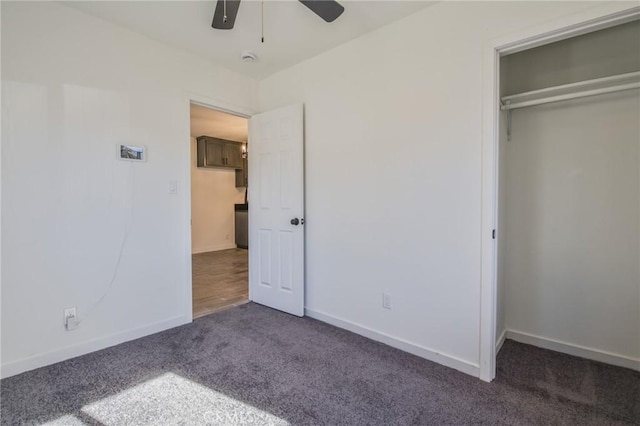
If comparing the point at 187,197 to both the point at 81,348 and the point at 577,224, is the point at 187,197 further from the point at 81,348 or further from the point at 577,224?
the point at 577,224

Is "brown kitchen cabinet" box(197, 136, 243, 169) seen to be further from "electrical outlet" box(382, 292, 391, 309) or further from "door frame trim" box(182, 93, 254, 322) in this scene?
"electrical outlet" box(382, 292, 391, 309)

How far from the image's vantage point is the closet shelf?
5.94 ft

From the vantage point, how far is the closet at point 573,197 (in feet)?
6.55

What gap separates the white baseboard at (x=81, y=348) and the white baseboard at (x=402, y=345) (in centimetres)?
130

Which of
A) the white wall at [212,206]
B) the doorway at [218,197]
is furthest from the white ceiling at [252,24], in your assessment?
the white wall at [212,206]

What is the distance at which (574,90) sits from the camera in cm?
208

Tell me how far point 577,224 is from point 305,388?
86.6 inches

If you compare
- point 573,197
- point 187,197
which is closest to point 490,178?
point 573,197

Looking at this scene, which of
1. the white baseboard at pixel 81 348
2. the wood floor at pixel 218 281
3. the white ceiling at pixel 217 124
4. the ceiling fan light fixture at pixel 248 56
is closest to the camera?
the white baseboard at pixel 81 348

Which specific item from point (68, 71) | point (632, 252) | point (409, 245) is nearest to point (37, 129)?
point (68, 71)

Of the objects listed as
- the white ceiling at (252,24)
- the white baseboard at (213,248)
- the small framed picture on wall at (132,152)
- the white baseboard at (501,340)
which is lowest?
the white baseboard at (501,340)

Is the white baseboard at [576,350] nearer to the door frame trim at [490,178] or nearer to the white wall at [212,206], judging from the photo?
Result: the door frame trim at [490,178]

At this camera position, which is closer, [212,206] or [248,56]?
[248,56]

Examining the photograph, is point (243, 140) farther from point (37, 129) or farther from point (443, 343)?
point (443, 343)
